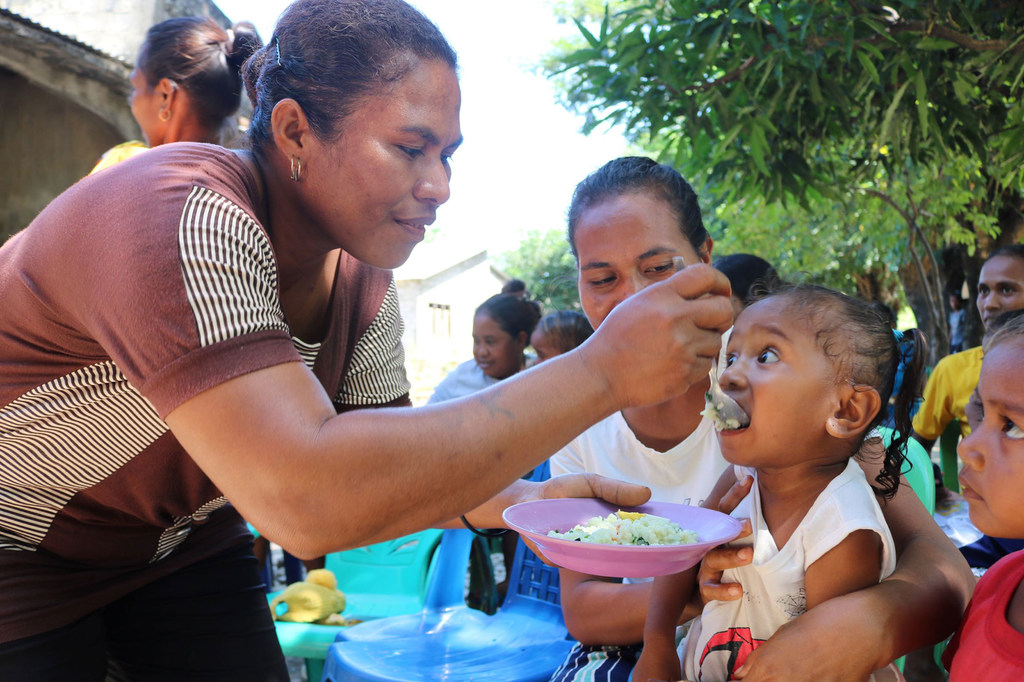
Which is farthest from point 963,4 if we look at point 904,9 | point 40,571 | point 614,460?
point 40,571

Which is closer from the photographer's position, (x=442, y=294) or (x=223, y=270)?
(x=223, y=270)

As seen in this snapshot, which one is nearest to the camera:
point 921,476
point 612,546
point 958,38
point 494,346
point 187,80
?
point 612,546

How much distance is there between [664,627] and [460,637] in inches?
63.0

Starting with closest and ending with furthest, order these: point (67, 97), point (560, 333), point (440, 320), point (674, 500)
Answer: point (674, 500) → point (560, 333) → point (67, 97) → point (440, 320)

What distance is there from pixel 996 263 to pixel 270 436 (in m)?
5.18

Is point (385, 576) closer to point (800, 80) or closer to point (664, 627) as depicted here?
point (664, 627)

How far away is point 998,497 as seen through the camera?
1539mm

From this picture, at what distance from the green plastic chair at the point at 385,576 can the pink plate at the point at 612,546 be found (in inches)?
82.5

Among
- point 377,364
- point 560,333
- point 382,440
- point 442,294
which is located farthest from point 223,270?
point 442,294

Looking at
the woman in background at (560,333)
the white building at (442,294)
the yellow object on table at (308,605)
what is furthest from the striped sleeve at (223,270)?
the white building at (442,294)

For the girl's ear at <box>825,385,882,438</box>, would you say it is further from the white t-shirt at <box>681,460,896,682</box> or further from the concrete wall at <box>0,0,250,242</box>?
the concrete wall at <box>0,0,250,242</box>

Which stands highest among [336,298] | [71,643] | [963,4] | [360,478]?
[963,4]

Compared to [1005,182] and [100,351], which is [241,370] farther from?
[1005,182]

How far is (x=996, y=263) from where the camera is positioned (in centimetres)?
507
